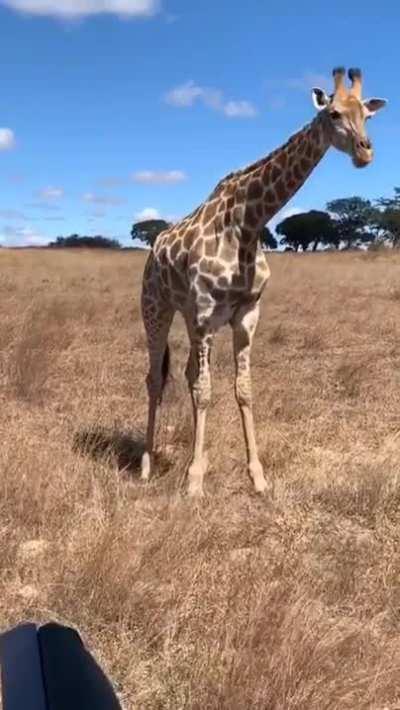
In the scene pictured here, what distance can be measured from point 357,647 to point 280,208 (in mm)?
3329

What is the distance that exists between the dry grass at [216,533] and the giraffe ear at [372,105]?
233cm

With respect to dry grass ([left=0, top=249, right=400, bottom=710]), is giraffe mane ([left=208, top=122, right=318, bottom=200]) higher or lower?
higher

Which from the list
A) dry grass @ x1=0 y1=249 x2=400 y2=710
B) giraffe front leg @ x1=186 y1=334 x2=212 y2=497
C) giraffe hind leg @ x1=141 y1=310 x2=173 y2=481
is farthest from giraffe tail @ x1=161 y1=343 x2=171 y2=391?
giraffe front leg @ x1=186 y1=334 x2=212 y2=497

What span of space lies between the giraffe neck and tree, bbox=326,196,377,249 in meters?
61.2

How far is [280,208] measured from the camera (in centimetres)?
570

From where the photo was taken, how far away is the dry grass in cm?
296

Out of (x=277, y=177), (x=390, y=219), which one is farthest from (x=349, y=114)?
(x=390, y=219)

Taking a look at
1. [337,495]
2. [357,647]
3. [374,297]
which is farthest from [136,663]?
[374,297]

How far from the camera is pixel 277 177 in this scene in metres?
5.64

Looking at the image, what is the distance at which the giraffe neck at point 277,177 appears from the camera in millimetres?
5457

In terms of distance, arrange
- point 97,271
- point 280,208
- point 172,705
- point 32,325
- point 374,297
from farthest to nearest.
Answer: point 97,271 → point 374,297 → point 32,325 → point 280,208 → point 172,705

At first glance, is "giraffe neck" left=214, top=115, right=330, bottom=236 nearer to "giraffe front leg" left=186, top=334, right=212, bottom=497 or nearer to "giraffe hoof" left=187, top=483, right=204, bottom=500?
"giraffe front leg" left=186, top=334, right=212, bottom=497

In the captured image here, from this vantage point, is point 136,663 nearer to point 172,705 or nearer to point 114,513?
point 172,705

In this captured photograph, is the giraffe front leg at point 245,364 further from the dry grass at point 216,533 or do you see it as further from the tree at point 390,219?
the tree at point 390,219
